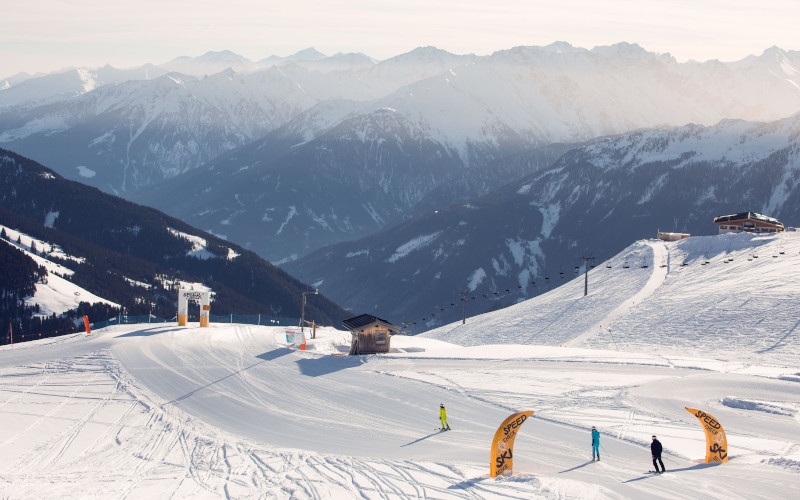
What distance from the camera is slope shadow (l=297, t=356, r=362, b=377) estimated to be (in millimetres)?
67438

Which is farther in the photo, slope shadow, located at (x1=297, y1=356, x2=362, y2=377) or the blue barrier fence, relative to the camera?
the blue barrier fence

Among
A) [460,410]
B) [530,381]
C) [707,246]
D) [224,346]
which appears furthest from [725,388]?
[707,246]

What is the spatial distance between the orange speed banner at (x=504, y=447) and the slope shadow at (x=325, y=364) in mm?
30433

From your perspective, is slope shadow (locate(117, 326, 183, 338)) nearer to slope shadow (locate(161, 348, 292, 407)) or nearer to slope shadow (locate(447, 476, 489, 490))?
slope shadow (locate(161, 348, 292, 407))

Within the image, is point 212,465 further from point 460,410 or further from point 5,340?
point 5,340

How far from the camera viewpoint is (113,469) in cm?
4181

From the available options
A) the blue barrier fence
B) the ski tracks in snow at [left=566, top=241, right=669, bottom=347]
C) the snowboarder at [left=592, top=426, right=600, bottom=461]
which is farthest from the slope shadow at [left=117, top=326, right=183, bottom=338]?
the snowboarder at [left=592, top=426, right=600, bottom=461]

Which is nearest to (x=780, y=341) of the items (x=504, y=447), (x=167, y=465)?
(x=504, y=447)

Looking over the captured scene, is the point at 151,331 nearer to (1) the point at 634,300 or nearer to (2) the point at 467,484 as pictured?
(2) the point at 467,484

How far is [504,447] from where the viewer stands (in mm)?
37500

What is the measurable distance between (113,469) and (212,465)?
5.12 m

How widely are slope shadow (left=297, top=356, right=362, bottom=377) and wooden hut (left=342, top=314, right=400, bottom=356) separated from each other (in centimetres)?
298

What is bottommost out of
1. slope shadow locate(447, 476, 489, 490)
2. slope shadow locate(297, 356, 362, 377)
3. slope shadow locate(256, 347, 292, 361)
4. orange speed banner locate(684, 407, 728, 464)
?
slope shadow locate(447, 476, 489, 490)

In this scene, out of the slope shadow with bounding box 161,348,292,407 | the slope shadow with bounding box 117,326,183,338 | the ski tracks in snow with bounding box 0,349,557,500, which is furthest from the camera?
the slope shadow with bounding box 117,326,183,338
